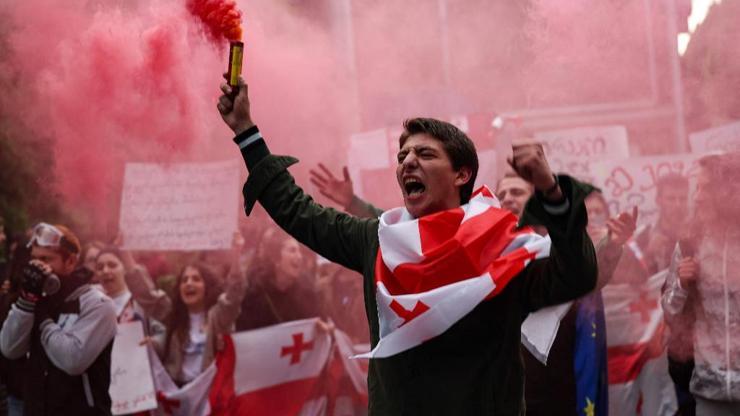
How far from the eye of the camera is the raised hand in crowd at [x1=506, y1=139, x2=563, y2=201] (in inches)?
73.2

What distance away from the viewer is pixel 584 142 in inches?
220

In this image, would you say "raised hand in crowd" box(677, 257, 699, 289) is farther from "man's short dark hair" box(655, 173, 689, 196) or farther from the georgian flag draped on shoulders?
the georgian flag draped on shoulders

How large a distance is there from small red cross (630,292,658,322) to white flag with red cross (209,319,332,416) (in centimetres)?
175

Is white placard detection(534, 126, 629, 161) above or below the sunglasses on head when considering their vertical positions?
above

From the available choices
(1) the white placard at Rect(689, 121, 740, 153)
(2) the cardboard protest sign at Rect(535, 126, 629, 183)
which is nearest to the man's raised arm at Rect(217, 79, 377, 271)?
(1) the white placard at Rect(689, 121, 740, 153)

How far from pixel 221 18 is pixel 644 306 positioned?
346 centimetres

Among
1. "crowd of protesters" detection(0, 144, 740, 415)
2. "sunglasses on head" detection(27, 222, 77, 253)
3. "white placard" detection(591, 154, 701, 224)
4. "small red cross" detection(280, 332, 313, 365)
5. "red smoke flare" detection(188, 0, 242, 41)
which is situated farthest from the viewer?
"white placard" detection(591, 154, 701, 224)

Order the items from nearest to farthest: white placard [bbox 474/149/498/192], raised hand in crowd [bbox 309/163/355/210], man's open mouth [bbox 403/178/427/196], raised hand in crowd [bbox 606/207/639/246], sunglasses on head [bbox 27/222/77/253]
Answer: man's open mouth [bbox 403/178/427/196] < raised hand in crowd [bbox 309/163/355/210] < raised hand in crowd [bbox 606/207/639/246] < sunglasses on head [bbox 27/222/77/253] < white placard [bbox 474/149/498/192]

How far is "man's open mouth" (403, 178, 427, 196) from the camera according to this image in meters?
2.42

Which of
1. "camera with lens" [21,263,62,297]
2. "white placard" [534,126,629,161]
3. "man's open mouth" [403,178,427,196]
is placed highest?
"white placard" [534,126,629,161]

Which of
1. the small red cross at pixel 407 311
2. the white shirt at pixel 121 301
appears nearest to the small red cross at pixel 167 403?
the white shirt at pixel 121 301

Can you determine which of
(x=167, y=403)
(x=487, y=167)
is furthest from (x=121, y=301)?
(x=487, y=167)

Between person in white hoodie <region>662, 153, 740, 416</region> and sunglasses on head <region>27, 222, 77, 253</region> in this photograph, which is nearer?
person in white hoodie <region>662, 153, 740, 416</region>

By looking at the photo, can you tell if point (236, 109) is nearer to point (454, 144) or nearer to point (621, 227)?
point (454, 144)
